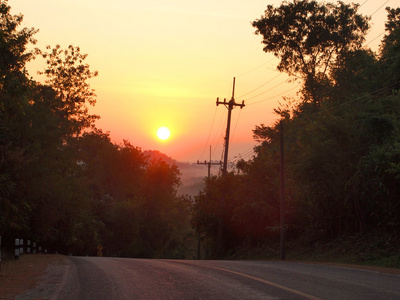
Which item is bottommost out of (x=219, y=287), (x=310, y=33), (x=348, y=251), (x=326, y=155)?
(x=219, y=287)

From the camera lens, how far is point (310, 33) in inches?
1763

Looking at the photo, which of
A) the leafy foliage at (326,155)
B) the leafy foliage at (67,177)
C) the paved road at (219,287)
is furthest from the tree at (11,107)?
the leafy foliage at (326,155)

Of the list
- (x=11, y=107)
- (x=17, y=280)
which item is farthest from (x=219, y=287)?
(x=11, y=107)

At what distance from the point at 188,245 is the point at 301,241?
5459 centimetres

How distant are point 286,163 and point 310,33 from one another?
1494 centimetres

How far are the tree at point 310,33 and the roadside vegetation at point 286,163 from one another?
94 mm

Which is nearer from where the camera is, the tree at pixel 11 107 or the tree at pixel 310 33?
the tree at pixel 11 107

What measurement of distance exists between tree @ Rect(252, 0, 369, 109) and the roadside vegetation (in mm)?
94

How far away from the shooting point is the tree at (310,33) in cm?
4456

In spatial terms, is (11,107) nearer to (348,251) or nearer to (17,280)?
(17,280)

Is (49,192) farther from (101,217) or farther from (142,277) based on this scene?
(101,217)

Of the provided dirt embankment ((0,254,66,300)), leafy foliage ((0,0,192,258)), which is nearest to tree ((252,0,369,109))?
leafy foliage ((0,0,192,258))

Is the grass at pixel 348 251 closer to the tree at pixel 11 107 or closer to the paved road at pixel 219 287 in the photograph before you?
the paved road at pixel 219 287

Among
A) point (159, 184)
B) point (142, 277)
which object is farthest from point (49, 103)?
point (159, 184)
